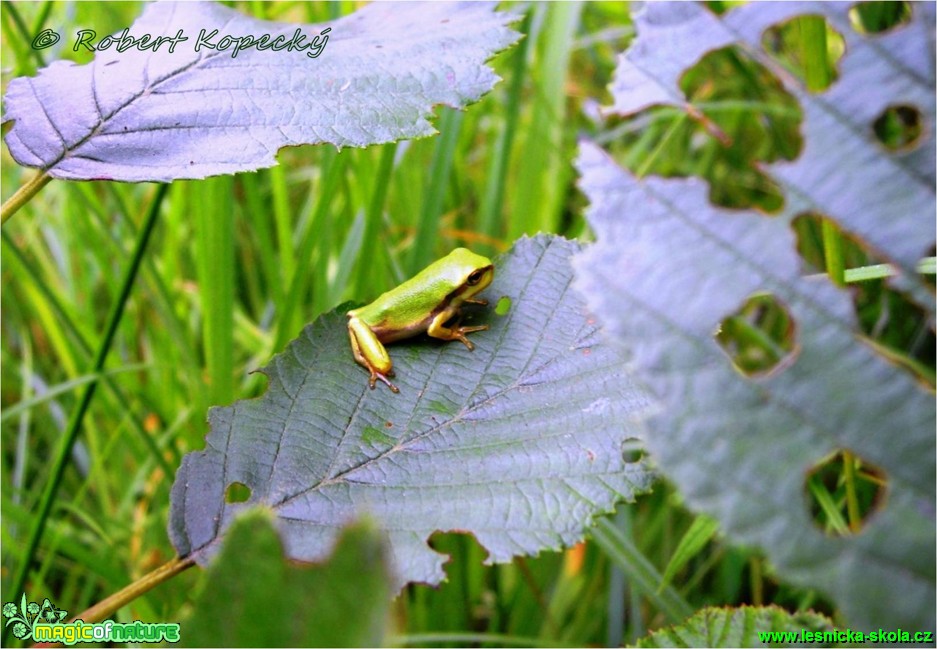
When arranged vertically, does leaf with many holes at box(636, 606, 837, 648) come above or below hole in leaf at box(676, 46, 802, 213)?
below

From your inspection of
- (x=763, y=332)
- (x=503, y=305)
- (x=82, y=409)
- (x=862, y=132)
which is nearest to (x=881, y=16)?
(x=763, y=332)

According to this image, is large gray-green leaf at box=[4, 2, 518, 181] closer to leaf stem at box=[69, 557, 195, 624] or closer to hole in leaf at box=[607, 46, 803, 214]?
leaf stem at box=[69, 557, 195, 624]

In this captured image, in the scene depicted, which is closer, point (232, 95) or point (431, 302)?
point (232, 95)

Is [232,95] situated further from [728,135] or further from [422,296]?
[728,135]

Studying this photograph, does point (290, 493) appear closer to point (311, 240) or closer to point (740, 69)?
point (311, 240)

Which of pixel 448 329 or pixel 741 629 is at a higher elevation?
pixel 448 329

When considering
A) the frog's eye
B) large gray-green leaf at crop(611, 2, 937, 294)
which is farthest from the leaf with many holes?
the frog's eye

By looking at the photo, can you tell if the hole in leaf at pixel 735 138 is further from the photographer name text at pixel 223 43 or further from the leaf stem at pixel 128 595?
the leaf stem at pixel 128 595

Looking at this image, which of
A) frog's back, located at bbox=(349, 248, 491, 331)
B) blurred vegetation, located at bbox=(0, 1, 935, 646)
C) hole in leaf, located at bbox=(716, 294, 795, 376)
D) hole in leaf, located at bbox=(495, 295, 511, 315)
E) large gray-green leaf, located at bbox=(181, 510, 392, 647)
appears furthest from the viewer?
hole in leaf, located at bbox=(716, 294, 795, 376)
